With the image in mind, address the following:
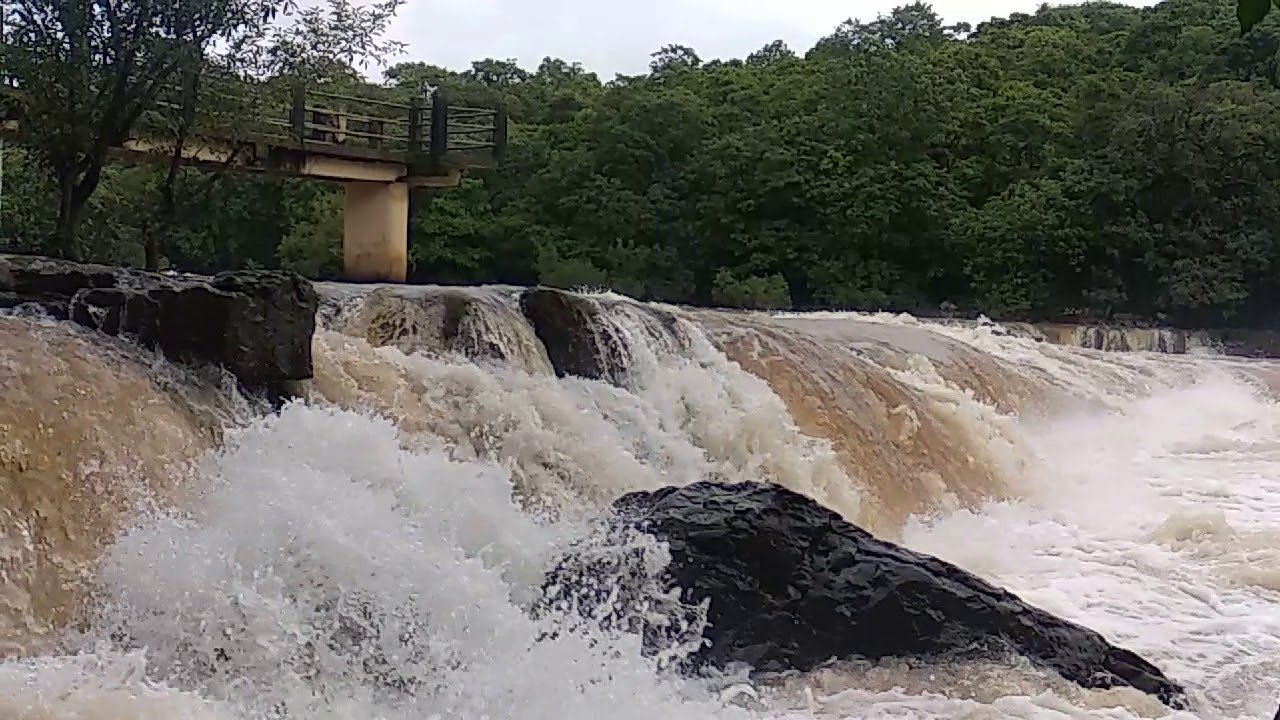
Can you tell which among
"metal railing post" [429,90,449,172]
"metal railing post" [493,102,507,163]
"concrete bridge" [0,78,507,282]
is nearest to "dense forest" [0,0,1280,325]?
"concrete bridge" [0,78,507,282]

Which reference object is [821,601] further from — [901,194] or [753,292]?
[901,194]

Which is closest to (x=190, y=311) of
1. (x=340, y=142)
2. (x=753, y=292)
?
(x=340, y=142)

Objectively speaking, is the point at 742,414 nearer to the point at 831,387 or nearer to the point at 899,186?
the point at 831,387

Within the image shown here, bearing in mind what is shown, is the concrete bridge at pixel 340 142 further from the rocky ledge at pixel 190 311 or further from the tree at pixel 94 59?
the rocky ledge at pixel 190 311

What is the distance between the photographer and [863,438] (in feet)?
32.7

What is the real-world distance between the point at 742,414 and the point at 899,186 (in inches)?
828

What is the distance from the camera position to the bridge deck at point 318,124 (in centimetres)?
1112

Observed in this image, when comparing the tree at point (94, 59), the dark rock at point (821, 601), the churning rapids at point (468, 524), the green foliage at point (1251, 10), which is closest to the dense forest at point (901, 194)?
the tree at point (94, 59)

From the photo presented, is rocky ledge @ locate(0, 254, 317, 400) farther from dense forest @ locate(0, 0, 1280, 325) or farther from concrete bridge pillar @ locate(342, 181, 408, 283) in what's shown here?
dense forest @ locate(0, 0, 1280, 325)

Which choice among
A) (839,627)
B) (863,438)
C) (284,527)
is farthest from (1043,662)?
(863,438)

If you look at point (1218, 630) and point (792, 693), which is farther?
point (1218, 630)

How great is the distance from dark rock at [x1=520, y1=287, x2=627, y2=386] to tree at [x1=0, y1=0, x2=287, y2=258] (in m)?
3.70

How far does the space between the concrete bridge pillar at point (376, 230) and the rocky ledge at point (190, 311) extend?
486 inches

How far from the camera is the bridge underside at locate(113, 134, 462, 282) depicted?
1598 cm
